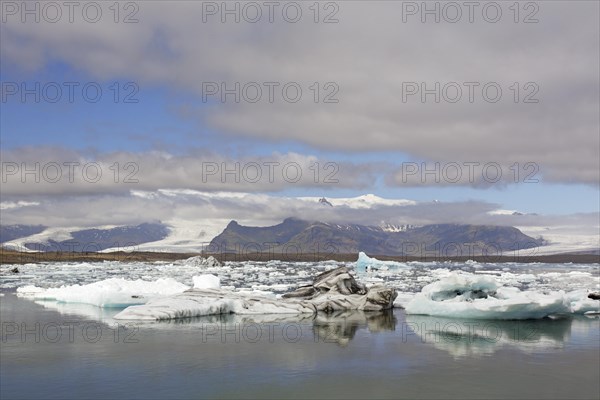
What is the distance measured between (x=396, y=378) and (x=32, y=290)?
91.4ft

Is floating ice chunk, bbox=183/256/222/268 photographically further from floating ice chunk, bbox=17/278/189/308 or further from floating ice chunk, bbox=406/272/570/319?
floating ice chunk, bbox=406/272/570/319

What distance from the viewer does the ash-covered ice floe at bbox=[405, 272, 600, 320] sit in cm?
1981

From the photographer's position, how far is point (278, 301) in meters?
22.8

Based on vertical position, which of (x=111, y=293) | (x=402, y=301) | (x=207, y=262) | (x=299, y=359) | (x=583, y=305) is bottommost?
(x=207, y=262)

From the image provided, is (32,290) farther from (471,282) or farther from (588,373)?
(588,373)

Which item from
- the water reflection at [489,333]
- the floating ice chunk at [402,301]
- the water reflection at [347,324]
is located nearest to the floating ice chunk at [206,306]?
the water reflection at [347,324]

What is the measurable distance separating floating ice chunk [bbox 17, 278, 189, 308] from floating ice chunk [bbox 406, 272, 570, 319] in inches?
485

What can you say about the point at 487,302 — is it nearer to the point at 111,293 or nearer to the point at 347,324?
the point at 347,324

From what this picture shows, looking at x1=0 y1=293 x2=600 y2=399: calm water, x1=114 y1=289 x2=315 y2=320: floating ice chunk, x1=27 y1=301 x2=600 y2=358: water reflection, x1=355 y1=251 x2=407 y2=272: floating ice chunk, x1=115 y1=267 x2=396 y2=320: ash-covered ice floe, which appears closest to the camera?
x1=0 y1=293 x2=600 y2=399: calm water

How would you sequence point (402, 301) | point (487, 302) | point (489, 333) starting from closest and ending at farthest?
point (489, 333)
point (487, 302)
point (402, 301)

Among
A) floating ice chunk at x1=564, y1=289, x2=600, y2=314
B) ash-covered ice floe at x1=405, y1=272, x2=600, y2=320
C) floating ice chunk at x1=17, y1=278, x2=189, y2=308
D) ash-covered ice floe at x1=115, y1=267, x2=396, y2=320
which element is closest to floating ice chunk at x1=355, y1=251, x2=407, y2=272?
floating ice chunk at x1=17, y1=278, x2=189, y2=308

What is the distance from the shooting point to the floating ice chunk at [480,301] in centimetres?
1978

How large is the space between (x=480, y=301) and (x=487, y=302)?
1.31 feet

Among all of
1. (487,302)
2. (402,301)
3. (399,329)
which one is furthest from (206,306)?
(487,302)
